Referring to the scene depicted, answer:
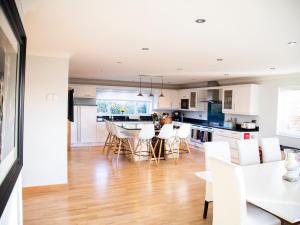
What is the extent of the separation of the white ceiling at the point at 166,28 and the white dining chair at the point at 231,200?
4.14 ft

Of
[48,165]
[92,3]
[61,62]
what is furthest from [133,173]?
[92,3]

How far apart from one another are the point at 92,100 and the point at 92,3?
20.6ft

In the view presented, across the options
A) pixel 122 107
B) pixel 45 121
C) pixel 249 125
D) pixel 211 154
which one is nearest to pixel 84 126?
pixel 122 107

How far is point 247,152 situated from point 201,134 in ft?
12.6

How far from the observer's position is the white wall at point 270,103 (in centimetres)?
510

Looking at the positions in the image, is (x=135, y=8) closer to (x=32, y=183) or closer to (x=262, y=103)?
(x=32, y=183)

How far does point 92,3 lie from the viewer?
1.71m

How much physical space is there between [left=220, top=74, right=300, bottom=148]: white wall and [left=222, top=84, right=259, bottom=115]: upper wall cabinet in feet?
0.53

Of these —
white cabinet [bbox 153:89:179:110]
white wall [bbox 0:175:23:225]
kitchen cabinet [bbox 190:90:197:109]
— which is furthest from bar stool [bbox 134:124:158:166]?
white wall [bbox 0:175:23:225]

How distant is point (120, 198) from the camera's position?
341 cm

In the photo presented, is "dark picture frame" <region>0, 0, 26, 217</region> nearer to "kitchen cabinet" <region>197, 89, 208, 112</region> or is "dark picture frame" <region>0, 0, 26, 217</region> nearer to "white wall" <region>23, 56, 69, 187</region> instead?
"white wall" <region>23, 56, 69, 187</region>

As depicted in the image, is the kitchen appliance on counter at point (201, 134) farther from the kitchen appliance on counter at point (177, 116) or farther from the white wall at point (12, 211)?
the white wall at point (12, 211)

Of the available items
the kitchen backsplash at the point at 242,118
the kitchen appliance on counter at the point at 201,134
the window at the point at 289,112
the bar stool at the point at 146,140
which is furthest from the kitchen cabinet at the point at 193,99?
the window at the point at 289,112

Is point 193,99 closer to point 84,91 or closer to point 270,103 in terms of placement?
point 270,103
